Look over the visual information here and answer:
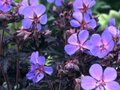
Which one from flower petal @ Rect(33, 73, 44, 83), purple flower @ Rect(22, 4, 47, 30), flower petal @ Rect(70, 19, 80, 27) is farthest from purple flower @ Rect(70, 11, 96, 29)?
flower petal @ Rect(33, 73, 44, 83)

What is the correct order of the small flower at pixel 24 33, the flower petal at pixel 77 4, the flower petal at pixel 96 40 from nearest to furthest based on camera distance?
the flower petal at pixel 96 40, the small flower at pixel 24 33, the flower petal at pixel 77 4

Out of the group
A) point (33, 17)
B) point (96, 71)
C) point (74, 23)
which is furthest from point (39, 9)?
point (96, 71)

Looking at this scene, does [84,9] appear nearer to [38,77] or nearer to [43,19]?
[43,19]

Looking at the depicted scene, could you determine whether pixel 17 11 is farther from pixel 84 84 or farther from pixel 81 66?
pixel 84 84

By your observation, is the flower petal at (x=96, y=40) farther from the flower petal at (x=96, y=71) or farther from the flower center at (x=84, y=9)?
the flower center at (x=84, y=9)

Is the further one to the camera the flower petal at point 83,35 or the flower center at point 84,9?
the flower center at point 84,9

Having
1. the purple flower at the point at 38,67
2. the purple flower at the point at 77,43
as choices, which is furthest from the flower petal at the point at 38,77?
the purple flower at the point at 77,43

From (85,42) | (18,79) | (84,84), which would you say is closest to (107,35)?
(85,42)

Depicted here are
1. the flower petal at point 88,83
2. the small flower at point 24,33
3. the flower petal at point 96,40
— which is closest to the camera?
the flower petal at point 88,83

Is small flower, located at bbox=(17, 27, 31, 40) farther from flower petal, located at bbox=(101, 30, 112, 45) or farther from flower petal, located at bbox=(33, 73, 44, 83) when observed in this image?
flower petal, located at bbox=(101, 30, 112, 45)
